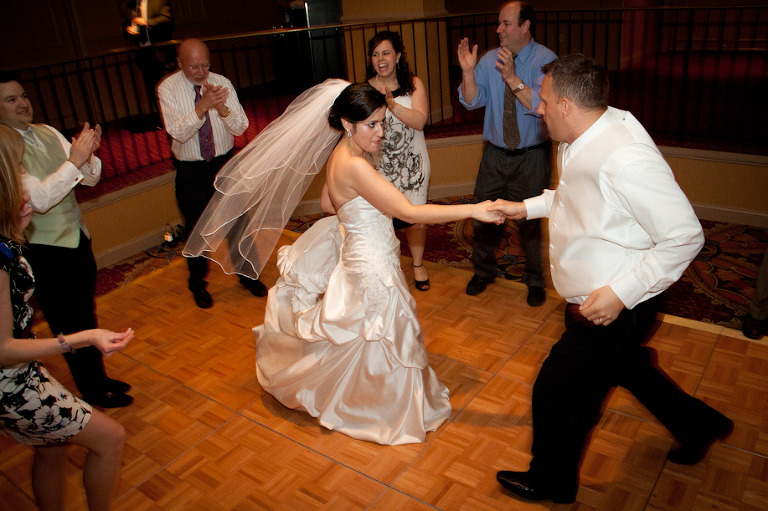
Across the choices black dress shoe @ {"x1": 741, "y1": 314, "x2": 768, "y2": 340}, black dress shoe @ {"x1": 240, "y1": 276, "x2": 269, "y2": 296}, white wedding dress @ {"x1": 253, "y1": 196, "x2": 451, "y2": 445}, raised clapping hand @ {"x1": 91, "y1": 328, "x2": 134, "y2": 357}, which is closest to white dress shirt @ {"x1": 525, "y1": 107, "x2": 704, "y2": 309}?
white wedding dress @ {"x1": 253, "y1": 196, "x2": 451, "y2": 445}

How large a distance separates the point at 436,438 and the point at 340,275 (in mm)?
878

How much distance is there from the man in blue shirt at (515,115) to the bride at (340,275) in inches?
41.1

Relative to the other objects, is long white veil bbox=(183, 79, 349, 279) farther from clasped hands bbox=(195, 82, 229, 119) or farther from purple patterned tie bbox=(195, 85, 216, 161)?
purple patterned tie bbox=(195, 85, 216, 161)

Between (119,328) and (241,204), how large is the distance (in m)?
1.61

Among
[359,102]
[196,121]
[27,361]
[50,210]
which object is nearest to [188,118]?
[196,121]

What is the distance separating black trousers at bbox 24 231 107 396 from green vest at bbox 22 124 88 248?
0.15ft

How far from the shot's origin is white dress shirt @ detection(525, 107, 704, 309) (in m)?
1.97

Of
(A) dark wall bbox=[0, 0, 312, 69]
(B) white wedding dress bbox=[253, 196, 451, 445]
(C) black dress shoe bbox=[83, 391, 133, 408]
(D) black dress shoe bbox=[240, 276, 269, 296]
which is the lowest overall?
(C) black dress shoe bbox=[83, 391, 133, 408]

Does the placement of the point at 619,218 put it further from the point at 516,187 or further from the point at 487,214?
the point at 516,187

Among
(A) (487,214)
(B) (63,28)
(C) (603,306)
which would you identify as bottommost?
(C) (603,306)

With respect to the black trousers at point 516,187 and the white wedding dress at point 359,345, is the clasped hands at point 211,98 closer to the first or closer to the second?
the white wedding dress at point 359,345

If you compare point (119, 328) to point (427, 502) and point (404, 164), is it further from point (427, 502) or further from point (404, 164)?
point (427, 502)

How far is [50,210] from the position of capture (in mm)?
2961

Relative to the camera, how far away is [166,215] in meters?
5.66
